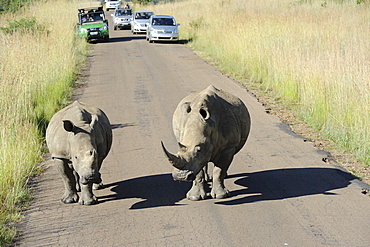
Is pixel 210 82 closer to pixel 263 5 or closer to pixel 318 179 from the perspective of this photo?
pixel 318 179

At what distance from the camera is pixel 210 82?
17500 millimetres

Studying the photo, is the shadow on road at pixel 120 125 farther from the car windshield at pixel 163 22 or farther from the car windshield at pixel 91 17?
the car windshield at pixel 91 17


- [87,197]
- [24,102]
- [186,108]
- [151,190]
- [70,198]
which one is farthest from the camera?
[24,102]

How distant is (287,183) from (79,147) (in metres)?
3.19

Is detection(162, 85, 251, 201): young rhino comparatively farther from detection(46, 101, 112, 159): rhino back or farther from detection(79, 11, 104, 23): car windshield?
detection(79, 11, 104, 23): car windshield

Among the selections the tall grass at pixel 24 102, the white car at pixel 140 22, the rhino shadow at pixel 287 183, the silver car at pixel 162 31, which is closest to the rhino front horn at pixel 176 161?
the rhino shadow at pixel 287 183

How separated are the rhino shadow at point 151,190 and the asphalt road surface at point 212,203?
14 millimetres

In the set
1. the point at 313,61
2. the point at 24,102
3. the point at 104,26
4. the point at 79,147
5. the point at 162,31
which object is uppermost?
the point at 79,147

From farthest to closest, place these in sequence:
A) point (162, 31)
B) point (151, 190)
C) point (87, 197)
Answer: point (162, 31) < point (151, 190) < point (87, 197)

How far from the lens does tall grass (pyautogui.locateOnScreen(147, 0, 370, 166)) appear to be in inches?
432

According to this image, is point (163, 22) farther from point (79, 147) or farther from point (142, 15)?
point (79, 147)

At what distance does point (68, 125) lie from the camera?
681 cm

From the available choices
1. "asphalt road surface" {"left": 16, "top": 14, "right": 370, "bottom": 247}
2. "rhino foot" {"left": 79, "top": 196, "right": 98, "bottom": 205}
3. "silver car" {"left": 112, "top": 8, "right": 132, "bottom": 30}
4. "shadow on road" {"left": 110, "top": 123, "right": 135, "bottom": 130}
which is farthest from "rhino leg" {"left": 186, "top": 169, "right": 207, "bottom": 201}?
"silver car" {"left": 112, "top": 8, "right": 132, "bottom": 30}

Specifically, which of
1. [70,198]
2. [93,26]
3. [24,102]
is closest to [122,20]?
[93,26]
